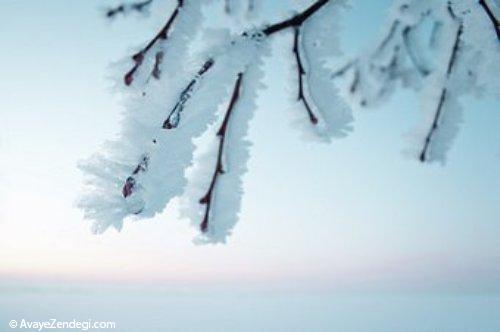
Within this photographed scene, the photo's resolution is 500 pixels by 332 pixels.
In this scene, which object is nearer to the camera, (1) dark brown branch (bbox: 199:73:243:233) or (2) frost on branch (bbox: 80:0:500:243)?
(2) frost on branch (bbox: 80:0:500:243)

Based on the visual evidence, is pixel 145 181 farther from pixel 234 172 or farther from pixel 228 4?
pixel 228 4

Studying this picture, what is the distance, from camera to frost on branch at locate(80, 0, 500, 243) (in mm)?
736

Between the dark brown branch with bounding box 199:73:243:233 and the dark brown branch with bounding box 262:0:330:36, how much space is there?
0.43 ft

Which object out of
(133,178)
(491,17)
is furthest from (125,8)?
(491,17)

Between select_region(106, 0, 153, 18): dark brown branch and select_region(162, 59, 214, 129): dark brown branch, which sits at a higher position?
select_region(106, 0, 153, 18): dark brown branch

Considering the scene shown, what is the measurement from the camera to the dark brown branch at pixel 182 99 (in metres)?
0.80

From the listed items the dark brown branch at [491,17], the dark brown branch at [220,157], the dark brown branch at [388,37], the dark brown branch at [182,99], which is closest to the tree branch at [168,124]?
the dark brown branch at [182,99]

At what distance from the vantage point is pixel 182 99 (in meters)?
0.83

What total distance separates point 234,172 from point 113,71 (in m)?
0.38

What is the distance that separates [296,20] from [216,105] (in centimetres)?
34

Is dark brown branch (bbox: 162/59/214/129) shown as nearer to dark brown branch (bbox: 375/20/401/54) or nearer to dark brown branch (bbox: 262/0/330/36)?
dark brown branch (bbox: 262/0/330/36)

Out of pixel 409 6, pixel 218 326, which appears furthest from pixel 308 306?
pixel 409 6

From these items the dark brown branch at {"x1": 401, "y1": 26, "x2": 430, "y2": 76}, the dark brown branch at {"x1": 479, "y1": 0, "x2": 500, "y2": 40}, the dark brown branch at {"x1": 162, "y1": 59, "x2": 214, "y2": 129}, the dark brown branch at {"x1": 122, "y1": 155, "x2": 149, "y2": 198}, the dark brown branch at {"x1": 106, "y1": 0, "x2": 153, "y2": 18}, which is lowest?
the dark brown branch at {"x1": 122, "y1": 155, "x2": 149, "y2": 198}

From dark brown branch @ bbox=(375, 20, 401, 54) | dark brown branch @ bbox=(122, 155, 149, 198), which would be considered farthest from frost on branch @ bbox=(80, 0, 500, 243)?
dark brown branch @ bbox=(375, 20, 401, 54)
